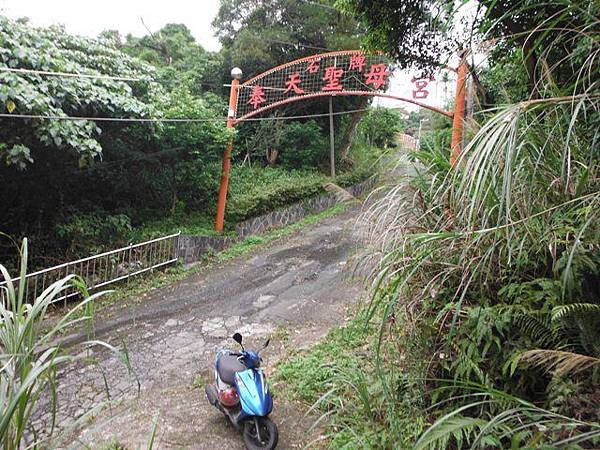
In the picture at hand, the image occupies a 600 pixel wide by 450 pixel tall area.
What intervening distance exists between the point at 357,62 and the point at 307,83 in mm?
1108

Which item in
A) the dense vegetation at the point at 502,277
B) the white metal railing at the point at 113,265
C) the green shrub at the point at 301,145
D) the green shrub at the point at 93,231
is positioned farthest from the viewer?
the green shrub at the point at 301,145

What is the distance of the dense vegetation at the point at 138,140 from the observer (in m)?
5.05

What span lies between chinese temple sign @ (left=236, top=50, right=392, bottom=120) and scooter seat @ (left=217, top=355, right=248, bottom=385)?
527 centimetres

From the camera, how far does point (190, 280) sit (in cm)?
655

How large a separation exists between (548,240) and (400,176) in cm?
125

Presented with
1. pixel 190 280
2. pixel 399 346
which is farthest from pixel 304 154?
pixel 399 346

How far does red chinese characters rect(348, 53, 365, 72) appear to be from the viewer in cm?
725

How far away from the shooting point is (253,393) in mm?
2730

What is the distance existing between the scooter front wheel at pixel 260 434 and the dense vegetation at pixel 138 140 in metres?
4.07

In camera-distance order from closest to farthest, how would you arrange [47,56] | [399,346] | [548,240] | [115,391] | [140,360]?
[548,240], [399,346], [115,391], [140,360], [47,56]

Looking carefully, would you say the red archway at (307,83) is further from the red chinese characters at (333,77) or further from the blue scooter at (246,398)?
the blue scooter at (246,398)

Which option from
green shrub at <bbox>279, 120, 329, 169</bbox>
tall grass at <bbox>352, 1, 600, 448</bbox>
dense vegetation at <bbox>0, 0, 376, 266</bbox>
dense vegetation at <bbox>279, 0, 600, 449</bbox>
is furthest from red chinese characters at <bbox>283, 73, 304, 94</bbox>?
tall grass at <bbox>352, 1, 600, 448</bbox>

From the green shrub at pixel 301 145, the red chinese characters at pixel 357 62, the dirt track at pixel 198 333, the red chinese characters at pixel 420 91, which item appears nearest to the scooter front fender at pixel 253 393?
the dirt track at pixel 198 333

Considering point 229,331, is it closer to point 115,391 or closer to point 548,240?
point 115,391
